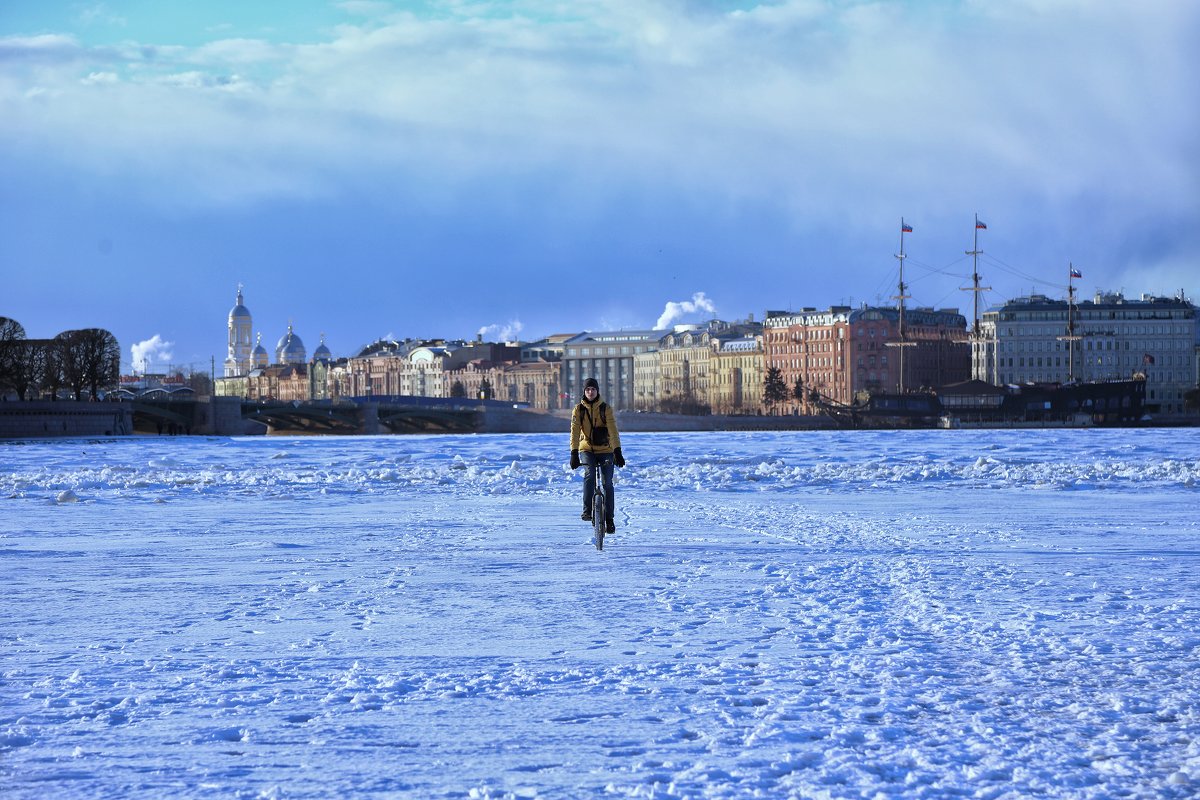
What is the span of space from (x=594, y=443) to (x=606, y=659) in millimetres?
5660

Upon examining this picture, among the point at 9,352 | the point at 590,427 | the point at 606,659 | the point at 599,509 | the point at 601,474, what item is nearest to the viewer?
the point at 606,659

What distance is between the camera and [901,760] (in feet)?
16.5

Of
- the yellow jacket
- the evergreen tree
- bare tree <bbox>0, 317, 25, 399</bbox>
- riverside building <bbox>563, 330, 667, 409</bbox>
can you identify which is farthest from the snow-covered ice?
riverside building <bbox>563, 330, 667, 409</bbox>

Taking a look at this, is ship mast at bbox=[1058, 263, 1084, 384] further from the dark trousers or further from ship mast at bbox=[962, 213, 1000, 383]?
the dark trousers

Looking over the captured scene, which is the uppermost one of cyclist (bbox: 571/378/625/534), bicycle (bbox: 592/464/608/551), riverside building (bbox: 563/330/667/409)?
riverside building (bbox: 563/330/667/409)

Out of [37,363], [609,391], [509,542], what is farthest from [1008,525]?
[609,391]

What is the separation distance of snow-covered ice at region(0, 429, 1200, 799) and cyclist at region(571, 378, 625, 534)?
1.45ft

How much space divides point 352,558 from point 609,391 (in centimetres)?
15556

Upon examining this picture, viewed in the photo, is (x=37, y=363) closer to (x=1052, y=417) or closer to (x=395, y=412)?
(x=395, y=412)

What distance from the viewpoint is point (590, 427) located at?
12.3 m

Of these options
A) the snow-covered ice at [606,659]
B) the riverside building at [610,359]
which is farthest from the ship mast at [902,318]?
the snow-covered ice at [606,659]

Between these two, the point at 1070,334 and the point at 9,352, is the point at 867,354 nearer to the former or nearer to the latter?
the point at 1070,334

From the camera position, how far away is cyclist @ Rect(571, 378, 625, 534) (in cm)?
1232

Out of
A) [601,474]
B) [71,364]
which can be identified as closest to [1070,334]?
[71,364]
